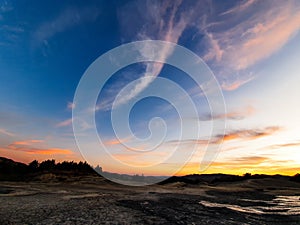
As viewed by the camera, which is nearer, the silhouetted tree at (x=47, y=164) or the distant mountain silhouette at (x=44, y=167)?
the distant mountain silhouette at (x=44, y=167)

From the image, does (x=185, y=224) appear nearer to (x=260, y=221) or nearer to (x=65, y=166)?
(x=260, y=221)

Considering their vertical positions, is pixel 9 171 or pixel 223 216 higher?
pixel 9 171

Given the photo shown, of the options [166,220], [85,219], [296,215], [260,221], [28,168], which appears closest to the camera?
[85,219]

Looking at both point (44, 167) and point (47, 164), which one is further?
point (47, 164)

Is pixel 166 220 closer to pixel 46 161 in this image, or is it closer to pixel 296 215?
pixel 296 215

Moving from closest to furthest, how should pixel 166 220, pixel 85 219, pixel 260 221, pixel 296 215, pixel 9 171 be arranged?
pixel 85 219 < pixel 166 220 < pixel 260 221 < pixel 296 215 < pixel 9 171

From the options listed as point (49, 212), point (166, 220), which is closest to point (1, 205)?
point (49, 212)

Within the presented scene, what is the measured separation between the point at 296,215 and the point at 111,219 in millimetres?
13195

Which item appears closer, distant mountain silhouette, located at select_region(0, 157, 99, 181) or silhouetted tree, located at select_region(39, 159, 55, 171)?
distant mountain silhouette, located at select_region(0, 157, 99, 181)

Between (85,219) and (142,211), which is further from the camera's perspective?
(142,211)

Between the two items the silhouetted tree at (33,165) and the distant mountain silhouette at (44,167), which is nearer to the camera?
the distant mountain silhouette at (44,167)

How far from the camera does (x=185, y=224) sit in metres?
11.7

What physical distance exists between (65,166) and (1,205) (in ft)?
170

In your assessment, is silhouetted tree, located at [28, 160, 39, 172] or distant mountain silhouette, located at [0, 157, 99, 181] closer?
distant mountain silhouette, located at [0, 157, 99, 181]
